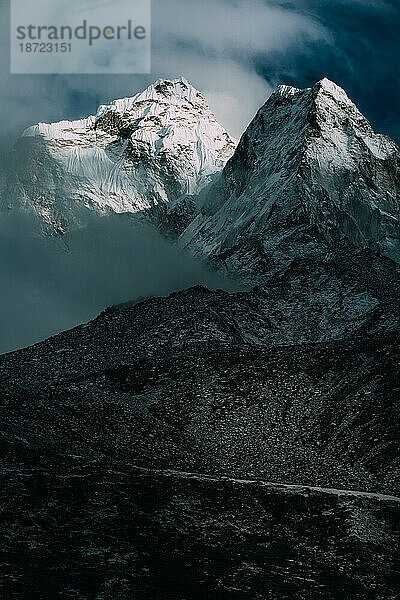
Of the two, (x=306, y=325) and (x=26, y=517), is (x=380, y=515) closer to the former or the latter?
(x=26, y=517)

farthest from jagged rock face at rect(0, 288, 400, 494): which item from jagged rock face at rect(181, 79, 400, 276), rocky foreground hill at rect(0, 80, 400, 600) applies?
jagged rock face at rect(181, 79, 400, 276)

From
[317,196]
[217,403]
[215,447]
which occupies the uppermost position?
[317,196]

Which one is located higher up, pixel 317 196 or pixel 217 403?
pixel 317 196

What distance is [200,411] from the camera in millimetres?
47438

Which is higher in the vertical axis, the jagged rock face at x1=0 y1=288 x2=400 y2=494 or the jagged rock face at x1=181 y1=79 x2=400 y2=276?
the jagged rock face at x1=181 y1=79 x2=400 y2=276

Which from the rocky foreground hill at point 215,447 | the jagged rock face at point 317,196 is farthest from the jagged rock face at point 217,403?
the jagged rock face at point 317,196

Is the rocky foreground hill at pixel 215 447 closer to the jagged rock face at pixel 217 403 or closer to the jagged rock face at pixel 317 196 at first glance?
the jagged rock face at pixel 217 403

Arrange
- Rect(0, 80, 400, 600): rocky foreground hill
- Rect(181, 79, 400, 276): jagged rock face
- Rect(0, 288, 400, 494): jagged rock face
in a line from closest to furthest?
1. Rect(0, 80, 400, 600): rocky foreground hill
2. Rect(0, 288, 400, 494): jagged rock face
3. Rect(181, 79, 400, 276): jagged rock face

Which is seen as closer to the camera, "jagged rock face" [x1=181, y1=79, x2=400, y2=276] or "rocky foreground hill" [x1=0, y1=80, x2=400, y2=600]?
"rocky foreground hill" [x1=0, y1=80, x2=400, y2=600]

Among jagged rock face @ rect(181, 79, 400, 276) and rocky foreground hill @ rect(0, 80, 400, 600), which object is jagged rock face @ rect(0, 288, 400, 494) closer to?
rocky foreground hill @ rect(0, 80, 400, 600)

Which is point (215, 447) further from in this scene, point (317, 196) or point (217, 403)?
point (317, 196)

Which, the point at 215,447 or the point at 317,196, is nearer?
the point at 215,447

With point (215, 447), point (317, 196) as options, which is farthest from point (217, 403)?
point (317, 196)

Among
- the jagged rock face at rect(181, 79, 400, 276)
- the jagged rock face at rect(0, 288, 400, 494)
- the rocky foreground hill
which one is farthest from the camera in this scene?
the jagged rock face at rect(181, 79, 400, 276)
